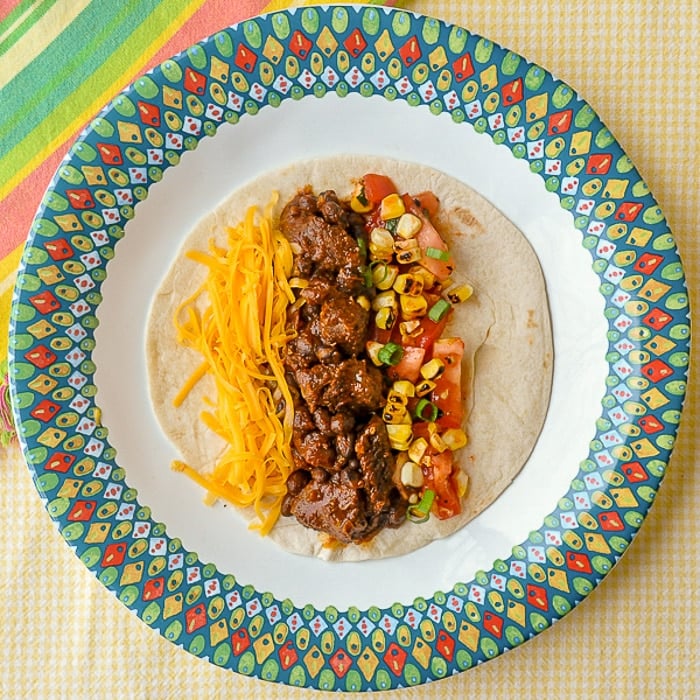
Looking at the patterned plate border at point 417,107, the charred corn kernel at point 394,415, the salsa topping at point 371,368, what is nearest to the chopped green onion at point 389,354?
the salsa topping at point 371,368

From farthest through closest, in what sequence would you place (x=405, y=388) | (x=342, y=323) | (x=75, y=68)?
(x=75, y=68) < (x=405, y=388) < (x=342, y=323)

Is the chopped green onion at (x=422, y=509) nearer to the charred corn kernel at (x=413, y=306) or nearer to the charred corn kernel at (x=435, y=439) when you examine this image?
the charred corn kernel at (x=435, y=439)

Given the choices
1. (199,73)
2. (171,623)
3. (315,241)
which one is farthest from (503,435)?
(199,73)

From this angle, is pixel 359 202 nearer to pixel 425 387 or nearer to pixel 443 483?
pixel 425 387

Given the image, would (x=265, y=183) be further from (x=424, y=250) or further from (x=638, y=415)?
(x=638, y=415)

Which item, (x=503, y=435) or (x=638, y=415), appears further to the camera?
(x=503, y=435)

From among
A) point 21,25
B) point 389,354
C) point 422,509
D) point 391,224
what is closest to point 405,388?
point 389,354

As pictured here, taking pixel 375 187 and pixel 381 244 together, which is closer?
pixel 381 244
